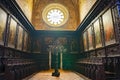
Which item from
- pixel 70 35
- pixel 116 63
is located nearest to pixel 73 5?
pixel 70 35

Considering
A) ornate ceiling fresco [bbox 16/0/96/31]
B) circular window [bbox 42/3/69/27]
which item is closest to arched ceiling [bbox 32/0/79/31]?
ornate ceiling fresco [bbox 16/0/96/31]

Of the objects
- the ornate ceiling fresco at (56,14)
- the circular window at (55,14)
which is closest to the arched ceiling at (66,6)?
the ornate ceiling fresco at (56,14)

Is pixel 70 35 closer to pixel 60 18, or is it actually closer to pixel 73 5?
pixel 60 18

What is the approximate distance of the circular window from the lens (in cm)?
1536

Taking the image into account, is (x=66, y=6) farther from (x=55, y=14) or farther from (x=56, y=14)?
(x=55, y=14)

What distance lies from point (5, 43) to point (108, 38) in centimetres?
495

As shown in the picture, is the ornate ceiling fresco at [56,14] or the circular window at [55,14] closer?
the ornate ceiling fresco at [56,14]

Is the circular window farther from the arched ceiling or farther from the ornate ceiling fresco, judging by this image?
the arched ceiling

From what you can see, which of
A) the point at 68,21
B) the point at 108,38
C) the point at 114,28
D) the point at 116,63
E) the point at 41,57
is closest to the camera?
the point at 116,63

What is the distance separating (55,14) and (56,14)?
0.13 metres

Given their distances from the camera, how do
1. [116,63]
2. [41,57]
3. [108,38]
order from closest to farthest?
[116,63] → [108,38] → [41,57]

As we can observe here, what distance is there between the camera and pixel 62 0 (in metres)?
15.9

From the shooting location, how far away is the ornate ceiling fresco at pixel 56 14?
49.1 ft

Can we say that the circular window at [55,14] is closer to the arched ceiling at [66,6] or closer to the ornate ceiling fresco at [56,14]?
the ornate ceiling fresco at [56,14]
